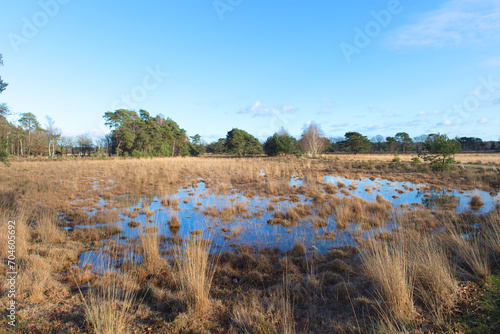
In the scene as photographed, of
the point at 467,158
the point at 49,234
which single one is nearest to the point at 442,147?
the point at 49,234

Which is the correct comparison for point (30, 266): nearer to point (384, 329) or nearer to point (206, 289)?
point (206, 289)

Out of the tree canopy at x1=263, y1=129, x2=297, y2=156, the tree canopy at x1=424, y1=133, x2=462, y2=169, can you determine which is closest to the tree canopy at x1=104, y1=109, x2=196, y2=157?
the tree canopy at x1=263, y1=129, x2=297, y2=156

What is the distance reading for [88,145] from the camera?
223 feet

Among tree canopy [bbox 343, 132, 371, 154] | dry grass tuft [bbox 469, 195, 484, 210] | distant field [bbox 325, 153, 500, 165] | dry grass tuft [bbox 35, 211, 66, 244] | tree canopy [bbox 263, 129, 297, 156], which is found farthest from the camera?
tree canopy [bbox 343, 132, 371, 154]

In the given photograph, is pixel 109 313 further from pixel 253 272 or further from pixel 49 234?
pixel 49 234

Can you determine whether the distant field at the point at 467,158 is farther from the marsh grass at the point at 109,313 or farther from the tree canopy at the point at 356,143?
the marsh grass at the point at 109,313

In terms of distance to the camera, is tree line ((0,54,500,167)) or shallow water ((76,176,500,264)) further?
tree line ((0,54,500,167))

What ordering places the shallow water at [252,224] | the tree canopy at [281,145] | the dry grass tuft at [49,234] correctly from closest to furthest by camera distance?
the dry grass tuft at [49,234]
the shallow water at [252,224]
the tree canopy at [281,145]

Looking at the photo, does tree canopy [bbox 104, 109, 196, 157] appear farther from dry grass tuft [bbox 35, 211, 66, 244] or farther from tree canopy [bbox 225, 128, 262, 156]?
dry grass tuft [bbox 35, 211, 66, 244]

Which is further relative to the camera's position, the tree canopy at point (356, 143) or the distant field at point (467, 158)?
the tree canopy at point (356, 143)

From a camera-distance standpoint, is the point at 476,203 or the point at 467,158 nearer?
the point at 476,203

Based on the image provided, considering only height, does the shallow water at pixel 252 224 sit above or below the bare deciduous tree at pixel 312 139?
below

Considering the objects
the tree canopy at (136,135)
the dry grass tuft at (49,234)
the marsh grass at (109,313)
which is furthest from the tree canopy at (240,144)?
the marsh grass at (109,313)

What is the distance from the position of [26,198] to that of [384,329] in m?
14.7
